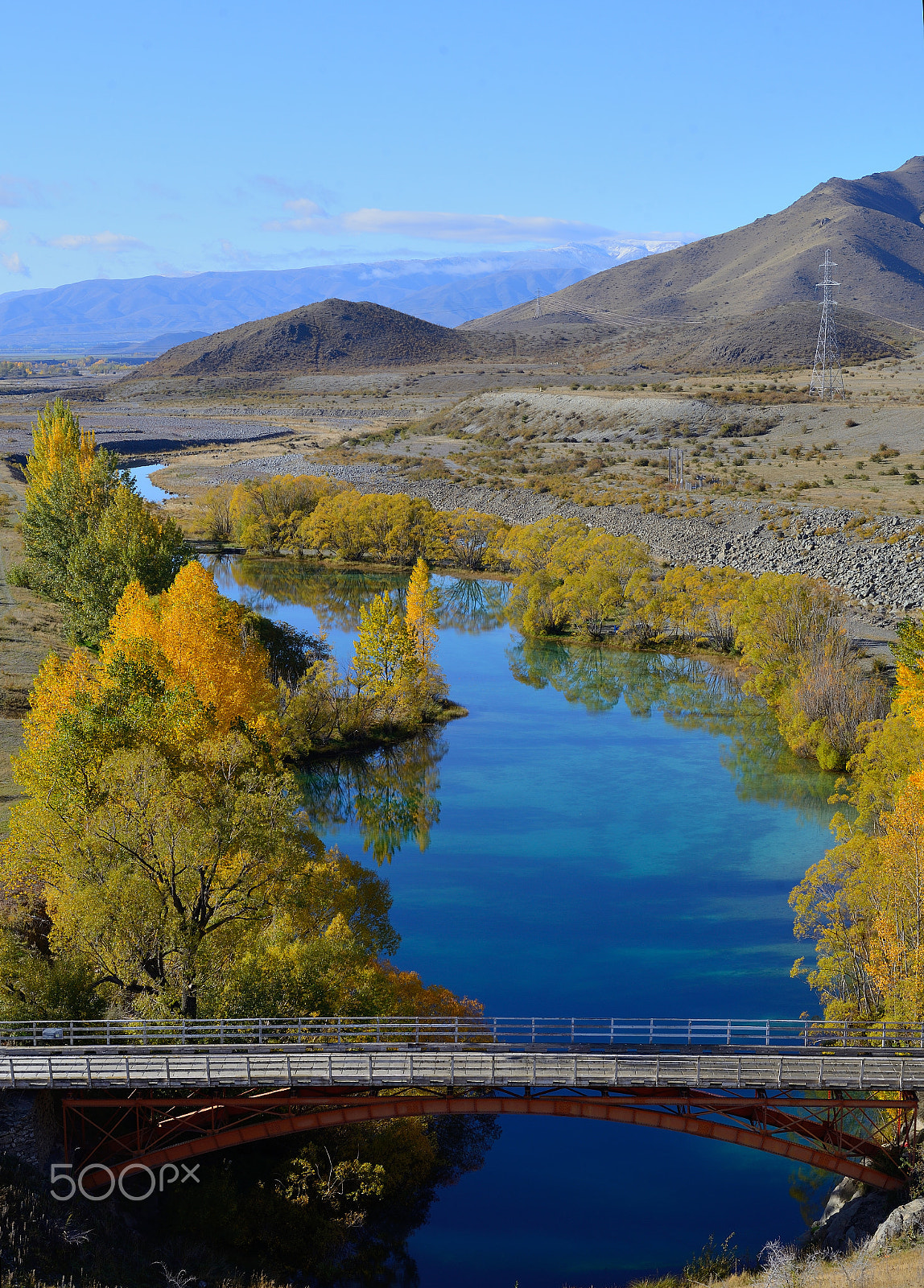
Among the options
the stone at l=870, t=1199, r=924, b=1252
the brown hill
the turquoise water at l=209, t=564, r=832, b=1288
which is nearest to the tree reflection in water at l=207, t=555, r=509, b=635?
the turquoise water at l=209, t=564, r=832, b=1288

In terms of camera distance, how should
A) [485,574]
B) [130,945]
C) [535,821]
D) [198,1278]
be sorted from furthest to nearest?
1. [485,574]
2. [535,821]
3. [130,945]
4. [198,1278]

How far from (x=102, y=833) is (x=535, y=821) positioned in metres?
22.8

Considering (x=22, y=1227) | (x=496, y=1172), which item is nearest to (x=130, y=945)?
(x=22, y=1227)

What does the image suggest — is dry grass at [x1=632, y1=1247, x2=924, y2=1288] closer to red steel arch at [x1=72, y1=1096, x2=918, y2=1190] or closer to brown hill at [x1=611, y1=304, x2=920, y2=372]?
red steel arch at [x1=72, y1=1096, x2=918, y2=1190]

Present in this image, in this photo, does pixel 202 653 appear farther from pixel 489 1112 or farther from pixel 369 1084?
pixel 489 1112

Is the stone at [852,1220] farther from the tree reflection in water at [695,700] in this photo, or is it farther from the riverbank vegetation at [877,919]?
the tree reflection in water at [695,700]

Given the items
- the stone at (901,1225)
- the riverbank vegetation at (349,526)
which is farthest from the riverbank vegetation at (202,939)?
the riverbank vegetation at (349,526)

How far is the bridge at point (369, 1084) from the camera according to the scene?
72.6 ft

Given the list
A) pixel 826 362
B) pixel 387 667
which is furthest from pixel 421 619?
pixel 826 362

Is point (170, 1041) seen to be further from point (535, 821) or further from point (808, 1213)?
point (535, 821)

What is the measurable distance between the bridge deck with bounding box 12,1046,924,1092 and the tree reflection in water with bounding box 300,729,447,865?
2067 cm

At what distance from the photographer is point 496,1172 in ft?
89.1

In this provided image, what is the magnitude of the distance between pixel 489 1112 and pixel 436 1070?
4.31 feet

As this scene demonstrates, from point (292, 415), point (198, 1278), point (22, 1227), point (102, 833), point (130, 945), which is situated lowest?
point (198, 1278)
